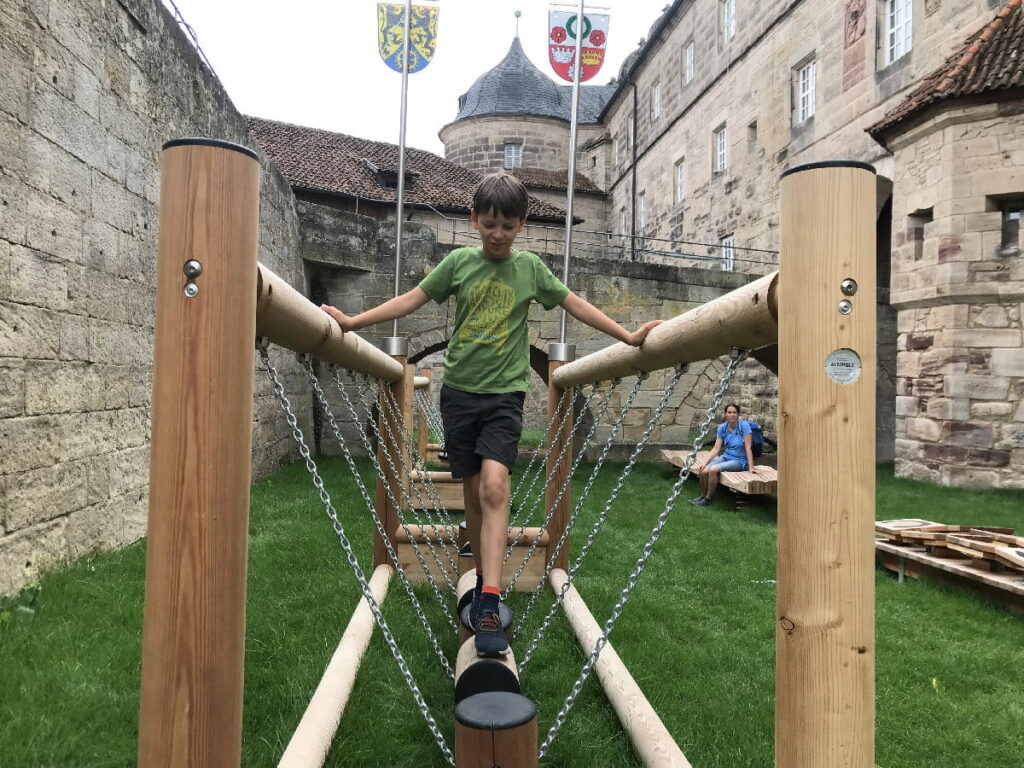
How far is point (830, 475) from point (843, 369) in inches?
7.0

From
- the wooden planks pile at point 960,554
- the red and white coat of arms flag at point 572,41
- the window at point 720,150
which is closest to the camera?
the wooden planks pile at point 960,554

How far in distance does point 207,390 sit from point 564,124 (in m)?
29.9

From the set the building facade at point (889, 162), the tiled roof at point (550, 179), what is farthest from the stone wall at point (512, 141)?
the building facade at point (889, 162)

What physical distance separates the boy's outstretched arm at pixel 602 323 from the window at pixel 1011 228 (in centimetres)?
914

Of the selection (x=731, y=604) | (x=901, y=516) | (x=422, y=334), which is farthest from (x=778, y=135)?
(x=731, y=604)

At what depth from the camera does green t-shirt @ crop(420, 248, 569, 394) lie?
2562 mm

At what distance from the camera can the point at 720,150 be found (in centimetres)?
1919

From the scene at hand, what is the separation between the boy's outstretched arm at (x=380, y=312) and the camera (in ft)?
6.53

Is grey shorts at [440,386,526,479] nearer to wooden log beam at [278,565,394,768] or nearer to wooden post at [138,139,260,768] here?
wooden log beam at [278,565,394,768]

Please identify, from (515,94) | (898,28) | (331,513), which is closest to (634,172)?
(515,94)

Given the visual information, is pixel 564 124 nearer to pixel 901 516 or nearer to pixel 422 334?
pixel 422 334

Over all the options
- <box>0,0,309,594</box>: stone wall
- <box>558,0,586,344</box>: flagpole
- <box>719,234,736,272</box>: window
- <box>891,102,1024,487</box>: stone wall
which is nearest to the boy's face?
<box>0,0,309,594</box>: stone wall

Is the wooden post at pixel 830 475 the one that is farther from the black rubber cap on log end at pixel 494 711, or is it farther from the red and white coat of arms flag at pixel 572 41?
the red and white coat of arms flag at pixel 572 41

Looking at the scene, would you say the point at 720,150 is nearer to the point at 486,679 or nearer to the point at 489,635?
the point at 489,635
